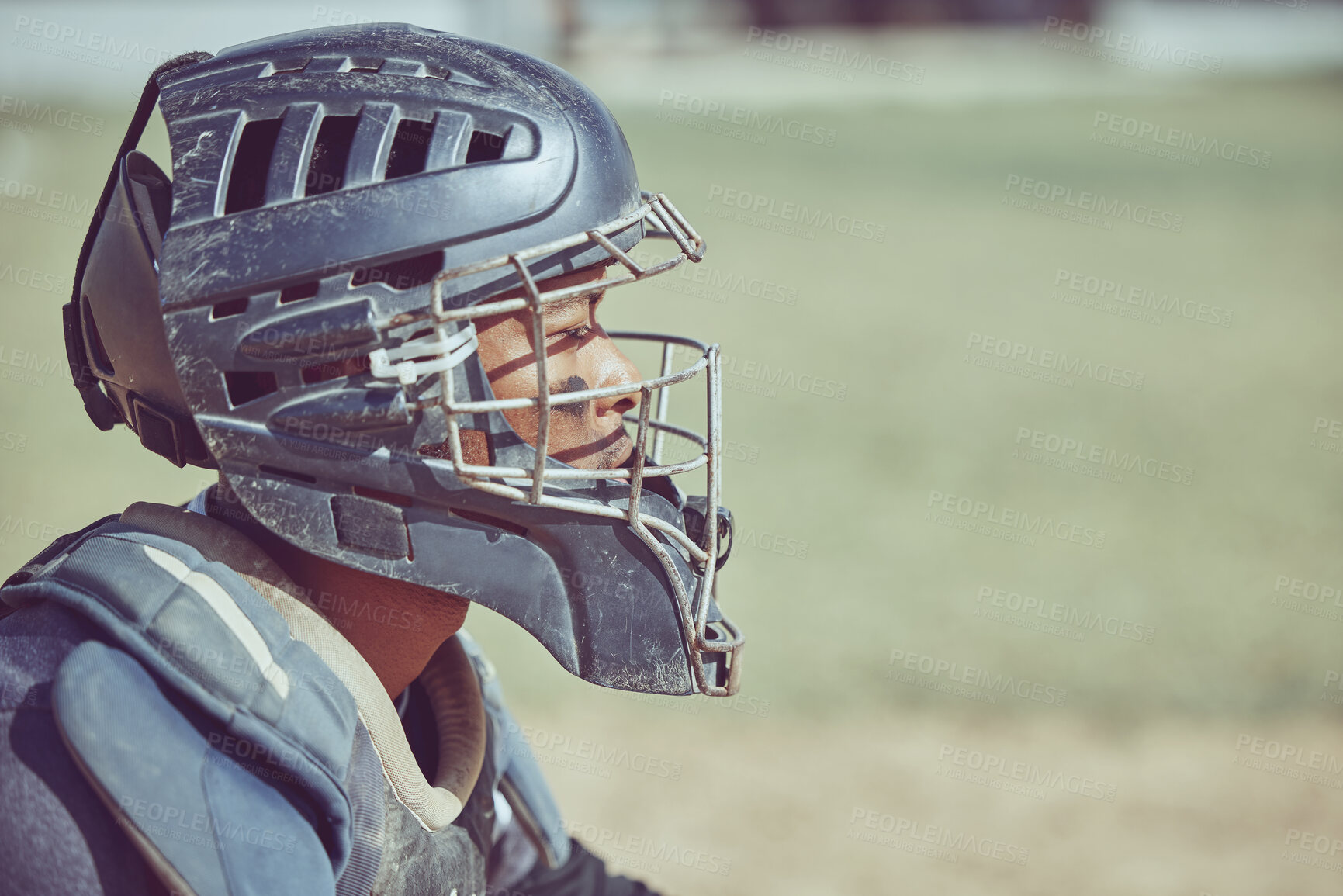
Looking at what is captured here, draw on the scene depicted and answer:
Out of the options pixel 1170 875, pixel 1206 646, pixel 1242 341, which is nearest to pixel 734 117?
pixel 1242 341

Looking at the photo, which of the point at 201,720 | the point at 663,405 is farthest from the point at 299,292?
the point at 663,405

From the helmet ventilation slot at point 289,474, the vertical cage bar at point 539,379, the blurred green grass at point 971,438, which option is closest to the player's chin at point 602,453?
the vertical cage bar at point 539,379

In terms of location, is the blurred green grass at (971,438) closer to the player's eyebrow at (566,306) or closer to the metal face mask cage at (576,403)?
the metal face mask cage at (576,403)

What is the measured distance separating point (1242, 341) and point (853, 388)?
4.27 m

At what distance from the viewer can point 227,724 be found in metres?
1.67

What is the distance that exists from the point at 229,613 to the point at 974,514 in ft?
20.5

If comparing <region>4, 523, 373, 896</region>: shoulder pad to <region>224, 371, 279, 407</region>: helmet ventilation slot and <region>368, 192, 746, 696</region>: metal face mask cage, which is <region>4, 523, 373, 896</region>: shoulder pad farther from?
<region>368, 192, 746, 696</region>: metal face mask cage

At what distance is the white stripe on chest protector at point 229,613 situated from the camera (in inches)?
68.7

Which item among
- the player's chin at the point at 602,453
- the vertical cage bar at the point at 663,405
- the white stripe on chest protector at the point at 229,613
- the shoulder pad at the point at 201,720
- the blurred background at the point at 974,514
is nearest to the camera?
the shoulder pad at the point at 201,720

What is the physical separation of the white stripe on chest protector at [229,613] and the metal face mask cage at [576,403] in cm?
41

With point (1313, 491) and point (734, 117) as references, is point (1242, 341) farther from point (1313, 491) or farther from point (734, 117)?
point (734, 117)

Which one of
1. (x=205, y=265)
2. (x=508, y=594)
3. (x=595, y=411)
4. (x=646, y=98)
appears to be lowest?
(x=646, y=98)

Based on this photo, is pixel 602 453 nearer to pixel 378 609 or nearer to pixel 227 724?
pixel 378 609

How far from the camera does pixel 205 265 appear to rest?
191 cm
